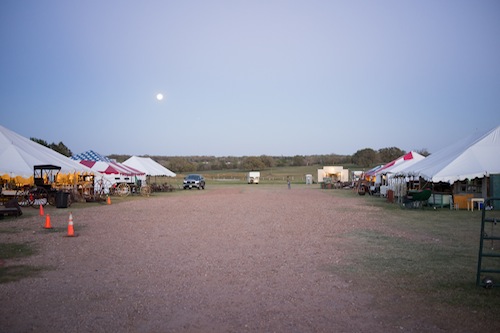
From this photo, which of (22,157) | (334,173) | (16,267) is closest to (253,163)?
(334,173)

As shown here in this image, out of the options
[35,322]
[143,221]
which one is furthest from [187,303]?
[143,221]

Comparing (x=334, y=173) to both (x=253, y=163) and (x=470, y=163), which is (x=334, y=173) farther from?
(x=253, y=163)

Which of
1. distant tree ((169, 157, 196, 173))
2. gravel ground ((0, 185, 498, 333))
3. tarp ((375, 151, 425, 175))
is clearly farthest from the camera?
distant tree ((169, 157, 196, 173))

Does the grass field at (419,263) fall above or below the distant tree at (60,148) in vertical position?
below

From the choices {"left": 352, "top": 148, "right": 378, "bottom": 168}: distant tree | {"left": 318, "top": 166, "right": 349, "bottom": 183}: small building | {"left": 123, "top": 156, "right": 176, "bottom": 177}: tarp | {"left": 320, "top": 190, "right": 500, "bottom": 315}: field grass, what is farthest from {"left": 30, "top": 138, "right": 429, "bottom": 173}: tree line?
{"left": 320, "top": 190, "right": 500, "bottom": 315}: field grass

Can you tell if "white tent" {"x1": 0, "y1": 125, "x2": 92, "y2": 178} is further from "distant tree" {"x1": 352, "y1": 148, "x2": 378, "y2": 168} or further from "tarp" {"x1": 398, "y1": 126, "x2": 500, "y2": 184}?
"distant tree" {"x1": 352, "y1": 148, "x2": 378, "y2": 168}

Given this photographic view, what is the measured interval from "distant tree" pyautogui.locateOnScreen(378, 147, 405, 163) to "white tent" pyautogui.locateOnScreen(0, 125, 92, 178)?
331ft

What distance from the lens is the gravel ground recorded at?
17.5ft

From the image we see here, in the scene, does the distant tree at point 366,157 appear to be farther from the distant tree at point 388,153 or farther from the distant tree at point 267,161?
the distant tree at point 267,161

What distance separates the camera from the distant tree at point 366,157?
122031 mm

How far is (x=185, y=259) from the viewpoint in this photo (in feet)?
30.1

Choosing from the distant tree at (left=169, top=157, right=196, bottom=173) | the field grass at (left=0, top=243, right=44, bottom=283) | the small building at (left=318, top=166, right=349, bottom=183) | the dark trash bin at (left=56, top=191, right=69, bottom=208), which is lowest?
the field grass at (left=0, top=243, right=44, bottom=283)

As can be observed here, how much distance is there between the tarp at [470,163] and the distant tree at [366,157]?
321ft

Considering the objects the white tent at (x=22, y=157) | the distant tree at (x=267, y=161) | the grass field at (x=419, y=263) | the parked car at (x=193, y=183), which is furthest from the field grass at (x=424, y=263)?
the distant tree at (x=267, y=161)
